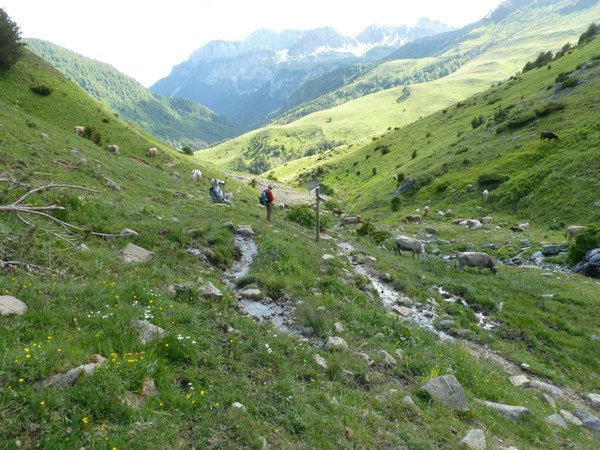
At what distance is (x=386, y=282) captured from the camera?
1547 centimetres

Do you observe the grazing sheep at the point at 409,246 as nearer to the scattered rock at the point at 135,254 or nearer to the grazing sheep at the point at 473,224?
the grazing sheep at the point at 473,224

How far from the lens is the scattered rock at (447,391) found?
6570 mm

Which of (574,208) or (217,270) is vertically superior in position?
(574,208)

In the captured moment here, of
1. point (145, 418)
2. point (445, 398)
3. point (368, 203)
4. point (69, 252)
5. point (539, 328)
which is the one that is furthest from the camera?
Answer: point (368, 203)

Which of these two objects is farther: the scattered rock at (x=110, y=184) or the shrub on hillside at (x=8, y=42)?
the shrub on hillside at (x=8, y=42)

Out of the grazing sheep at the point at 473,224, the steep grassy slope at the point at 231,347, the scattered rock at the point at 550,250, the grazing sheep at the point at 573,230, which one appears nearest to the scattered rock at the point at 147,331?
the steep grassy slope at the point at 231,347

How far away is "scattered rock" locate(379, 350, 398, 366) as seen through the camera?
798cm

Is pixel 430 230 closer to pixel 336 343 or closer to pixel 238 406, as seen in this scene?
pixel 336 343

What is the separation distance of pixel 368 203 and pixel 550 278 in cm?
2877

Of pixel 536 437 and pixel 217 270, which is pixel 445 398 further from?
pixel 217 270

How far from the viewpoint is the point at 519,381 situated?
8.54 metres

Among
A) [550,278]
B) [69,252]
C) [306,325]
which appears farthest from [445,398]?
[550,278]

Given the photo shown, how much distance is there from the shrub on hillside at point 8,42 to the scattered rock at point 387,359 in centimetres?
4392

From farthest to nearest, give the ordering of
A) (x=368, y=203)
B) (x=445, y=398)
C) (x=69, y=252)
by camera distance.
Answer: (x=368, y=203)
(x=69, y=252)
(x=445, y=398)
